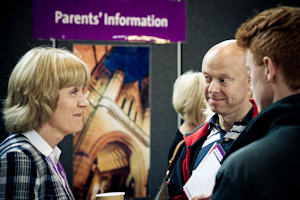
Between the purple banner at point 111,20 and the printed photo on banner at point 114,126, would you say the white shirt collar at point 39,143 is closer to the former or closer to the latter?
the printed photo on banner at point 114,126

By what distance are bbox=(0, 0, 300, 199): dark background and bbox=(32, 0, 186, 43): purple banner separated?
9 centimetres

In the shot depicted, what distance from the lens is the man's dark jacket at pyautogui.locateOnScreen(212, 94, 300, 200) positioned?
819 millimetres

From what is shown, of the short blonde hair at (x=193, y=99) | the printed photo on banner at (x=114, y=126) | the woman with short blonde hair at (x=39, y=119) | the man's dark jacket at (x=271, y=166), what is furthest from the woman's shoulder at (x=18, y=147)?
the printed photo on banner at (x=114, y=126)

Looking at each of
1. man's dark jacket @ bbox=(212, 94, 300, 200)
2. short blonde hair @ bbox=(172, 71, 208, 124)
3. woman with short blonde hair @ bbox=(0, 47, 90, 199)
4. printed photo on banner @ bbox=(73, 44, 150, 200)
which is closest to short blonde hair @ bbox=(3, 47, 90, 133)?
woman with short blonde hair @ bbox=(0, 47, 90, 199)

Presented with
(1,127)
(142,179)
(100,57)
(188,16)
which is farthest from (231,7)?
(1,127)

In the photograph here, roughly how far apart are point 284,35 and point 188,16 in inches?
140

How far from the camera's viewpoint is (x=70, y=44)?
402 centimetres

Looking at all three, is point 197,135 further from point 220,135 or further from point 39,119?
point 39,119

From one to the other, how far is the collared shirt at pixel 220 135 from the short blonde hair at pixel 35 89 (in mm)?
740

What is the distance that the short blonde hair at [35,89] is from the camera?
4.73 ft

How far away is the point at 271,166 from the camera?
2.71ft

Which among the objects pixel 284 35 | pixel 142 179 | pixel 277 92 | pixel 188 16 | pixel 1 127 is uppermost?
pixel 188 16

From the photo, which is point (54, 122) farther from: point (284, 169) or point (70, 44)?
point (70, 44)

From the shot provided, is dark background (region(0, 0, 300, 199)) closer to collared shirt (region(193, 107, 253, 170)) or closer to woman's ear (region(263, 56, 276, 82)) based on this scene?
collared shirt (region(193, 107, 253, 170))
